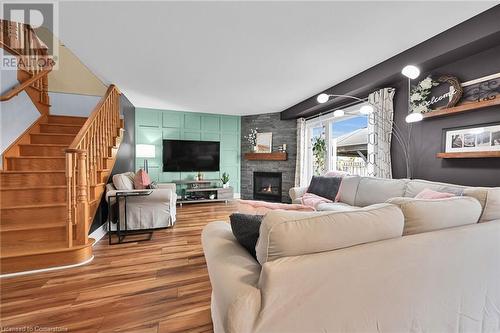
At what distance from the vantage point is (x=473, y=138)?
237 centimetres

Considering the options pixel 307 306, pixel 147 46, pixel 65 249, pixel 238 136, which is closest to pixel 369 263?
pixel 307 306

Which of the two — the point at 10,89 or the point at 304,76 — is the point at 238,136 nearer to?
the point at 304,76

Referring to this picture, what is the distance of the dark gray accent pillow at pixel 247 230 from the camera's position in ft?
3.63

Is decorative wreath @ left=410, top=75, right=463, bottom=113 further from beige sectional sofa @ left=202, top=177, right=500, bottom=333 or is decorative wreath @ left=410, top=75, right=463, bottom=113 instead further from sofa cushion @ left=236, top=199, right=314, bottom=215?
sofa cushion @ left=236, top=199, right=314, bottom=215

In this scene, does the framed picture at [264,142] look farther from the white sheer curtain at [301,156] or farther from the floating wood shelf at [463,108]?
the floating wood shelf at [463,108]

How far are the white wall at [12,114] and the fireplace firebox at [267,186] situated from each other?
4.73 meters

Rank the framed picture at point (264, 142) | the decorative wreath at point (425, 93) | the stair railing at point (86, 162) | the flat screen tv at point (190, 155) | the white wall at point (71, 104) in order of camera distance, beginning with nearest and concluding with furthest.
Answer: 1. the stair railing at point (86, 162)
2. the decorative wreath at point (425, 93)
3. the white wall at point (71, 104)
4. the flat screen tv at point (190, 155)
5. the framed picture at point (264, 142)

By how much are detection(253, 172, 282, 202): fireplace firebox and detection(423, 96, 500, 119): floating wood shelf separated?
3.64 m

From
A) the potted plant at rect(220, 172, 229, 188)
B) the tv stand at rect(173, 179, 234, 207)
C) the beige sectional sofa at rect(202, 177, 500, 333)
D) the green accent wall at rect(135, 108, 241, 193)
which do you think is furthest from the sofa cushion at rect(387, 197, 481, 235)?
the green accent wall at rect(135, 108, 241, 193)

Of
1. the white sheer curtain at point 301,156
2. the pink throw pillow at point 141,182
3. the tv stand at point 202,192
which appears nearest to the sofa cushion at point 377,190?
the white sheer curtain at point 301,156

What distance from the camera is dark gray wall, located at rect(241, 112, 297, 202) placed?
18.8 feet

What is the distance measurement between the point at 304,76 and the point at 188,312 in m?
3.32

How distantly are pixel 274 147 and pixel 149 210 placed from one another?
366 cm

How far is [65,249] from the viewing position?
88.4 inches
